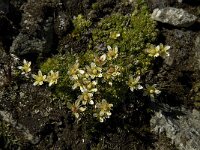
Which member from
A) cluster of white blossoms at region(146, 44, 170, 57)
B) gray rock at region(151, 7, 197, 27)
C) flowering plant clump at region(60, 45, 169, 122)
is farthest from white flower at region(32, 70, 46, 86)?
gray rock at region(151, 7, 197, 27)

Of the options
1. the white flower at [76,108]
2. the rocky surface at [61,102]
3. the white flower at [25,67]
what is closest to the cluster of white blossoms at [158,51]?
the rocky surface at [61,102]

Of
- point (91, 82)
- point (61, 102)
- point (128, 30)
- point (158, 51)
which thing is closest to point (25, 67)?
point (61, 102)

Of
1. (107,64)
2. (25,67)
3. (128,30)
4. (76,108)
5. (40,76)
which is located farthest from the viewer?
(128,30)

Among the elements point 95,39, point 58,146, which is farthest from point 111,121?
point 95,39

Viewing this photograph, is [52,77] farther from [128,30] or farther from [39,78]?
[128,30]

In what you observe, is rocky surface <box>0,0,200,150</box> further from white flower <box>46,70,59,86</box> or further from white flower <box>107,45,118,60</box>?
white flower <box>107,45,118,60</box>

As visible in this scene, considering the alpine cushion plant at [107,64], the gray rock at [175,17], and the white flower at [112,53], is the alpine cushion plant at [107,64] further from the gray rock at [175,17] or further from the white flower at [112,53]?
the gray rock at [175,17]

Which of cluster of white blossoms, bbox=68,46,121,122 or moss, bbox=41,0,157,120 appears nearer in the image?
cluster of white blossoms, bbox=68,46,121,122
